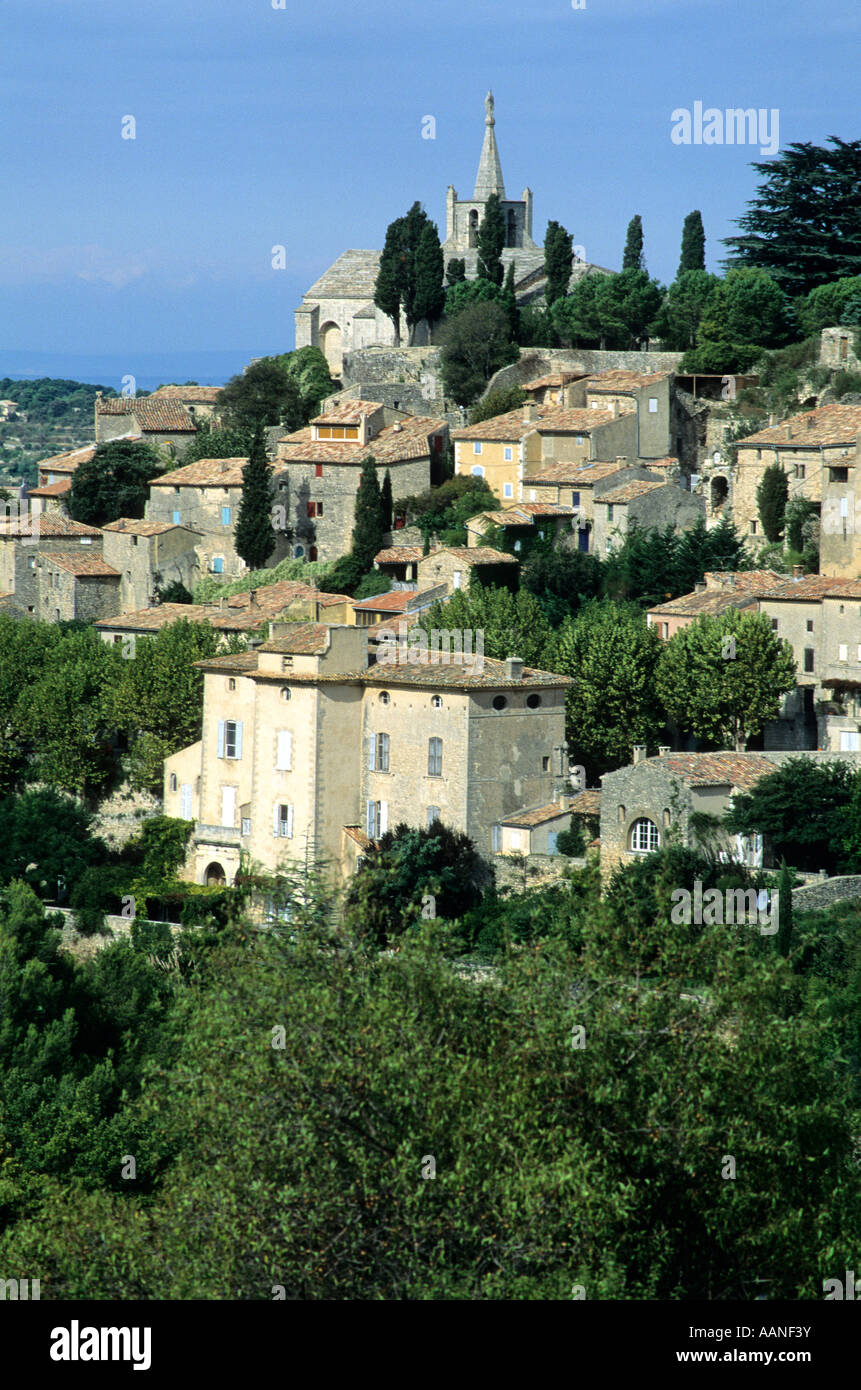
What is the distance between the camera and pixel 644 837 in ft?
130

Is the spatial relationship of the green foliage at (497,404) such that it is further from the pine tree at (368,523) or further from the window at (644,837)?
the window at (644,837)

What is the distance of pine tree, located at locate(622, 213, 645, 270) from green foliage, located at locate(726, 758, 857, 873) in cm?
4282

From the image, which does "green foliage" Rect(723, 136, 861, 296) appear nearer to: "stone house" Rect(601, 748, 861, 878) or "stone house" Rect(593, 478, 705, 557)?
"stone house" Rect(593, 478, 705, 557)

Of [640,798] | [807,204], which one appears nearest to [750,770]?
[640,798]

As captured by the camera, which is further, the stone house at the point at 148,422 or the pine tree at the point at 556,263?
the pine tree at the point at 556,263

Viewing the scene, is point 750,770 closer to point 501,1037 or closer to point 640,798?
point 640,798

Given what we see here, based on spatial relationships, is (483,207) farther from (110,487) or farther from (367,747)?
(367,747)

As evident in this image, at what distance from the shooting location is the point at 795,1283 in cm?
2136

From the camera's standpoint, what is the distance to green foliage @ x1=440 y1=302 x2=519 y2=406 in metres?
71.6

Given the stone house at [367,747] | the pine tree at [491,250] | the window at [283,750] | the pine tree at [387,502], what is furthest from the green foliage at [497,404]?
the window at [283,750]

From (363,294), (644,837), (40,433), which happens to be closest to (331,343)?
(363,294)

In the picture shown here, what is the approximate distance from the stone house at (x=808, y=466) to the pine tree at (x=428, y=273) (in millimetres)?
19126

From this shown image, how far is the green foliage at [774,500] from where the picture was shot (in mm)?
55719

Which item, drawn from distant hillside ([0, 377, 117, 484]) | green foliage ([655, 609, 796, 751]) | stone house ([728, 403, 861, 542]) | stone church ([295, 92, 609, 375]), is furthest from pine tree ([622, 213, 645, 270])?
distant hillside ([0, 377, 117, 484])
